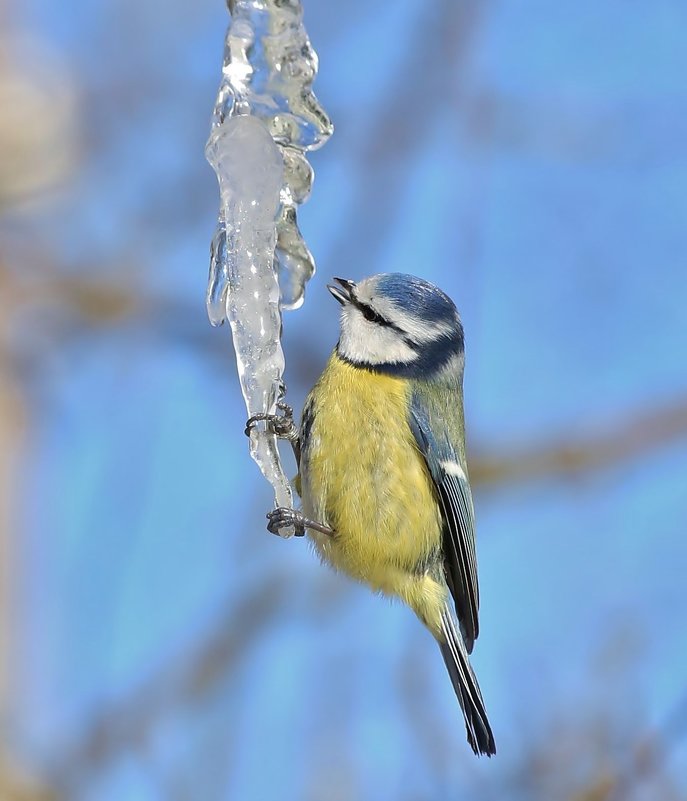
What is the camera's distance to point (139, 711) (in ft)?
10.8

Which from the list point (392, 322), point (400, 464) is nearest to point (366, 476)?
point (400, 464)

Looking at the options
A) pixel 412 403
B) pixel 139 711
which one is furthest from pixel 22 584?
pixel 412 403

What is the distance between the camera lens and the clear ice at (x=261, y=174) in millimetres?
1616

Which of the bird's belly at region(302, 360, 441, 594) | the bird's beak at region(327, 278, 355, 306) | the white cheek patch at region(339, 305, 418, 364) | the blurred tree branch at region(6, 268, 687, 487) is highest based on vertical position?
the blurred tree branch at region(6, 268, 687, 487)

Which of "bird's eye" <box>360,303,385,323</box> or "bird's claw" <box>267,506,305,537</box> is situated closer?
"bird's claw" <box>267,506,305,537</box>

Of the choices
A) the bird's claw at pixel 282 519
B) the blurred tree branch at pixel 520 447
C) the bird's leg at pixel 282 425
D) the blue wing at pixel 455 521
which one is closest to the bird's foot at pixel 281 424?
the bird's leg at pixel 282 425

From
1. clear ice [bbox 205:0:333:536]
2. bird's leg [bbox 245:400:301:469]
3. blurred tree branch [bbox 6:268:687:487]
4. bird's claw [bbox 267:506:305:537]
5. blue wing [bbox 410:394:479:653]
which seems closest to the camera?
clear ice [bbox 205:0:333:536]

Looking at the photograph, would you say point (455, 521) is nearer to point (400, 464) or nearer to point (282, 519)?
point (400, 464)

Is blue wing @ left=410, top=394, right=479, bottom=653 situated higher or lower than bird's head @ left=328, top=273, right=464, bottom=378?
lower

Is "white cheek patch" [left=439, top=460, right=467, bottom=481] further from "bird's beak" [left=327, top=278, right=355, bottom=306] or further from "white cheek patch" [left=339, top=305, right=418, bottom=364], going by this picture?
"bird's beak" [left=327, top=278, right=355, bottom=306]

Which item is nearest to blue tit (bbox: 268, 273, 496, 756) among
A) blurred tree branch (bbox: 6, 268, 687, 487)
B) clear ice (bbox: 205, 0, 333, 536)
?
clear ice (bbox: 205, 0, 333, 536)

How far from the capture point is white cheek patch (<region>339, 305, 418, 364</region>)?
91.4 inches

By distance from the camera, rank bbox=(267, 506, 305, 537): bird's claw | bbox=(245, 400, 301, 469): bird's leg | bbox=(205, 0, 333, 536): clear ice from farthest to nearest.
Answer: bbox=(267, 506, 305, 537): bird's claw
bbox=(245, 400, 301, 469): bird's leg
bbox=(205, 0, 333, 536): clear ice

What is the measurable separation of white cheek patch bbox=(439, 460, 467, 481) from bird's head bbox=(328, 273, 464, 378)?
0.68ft
